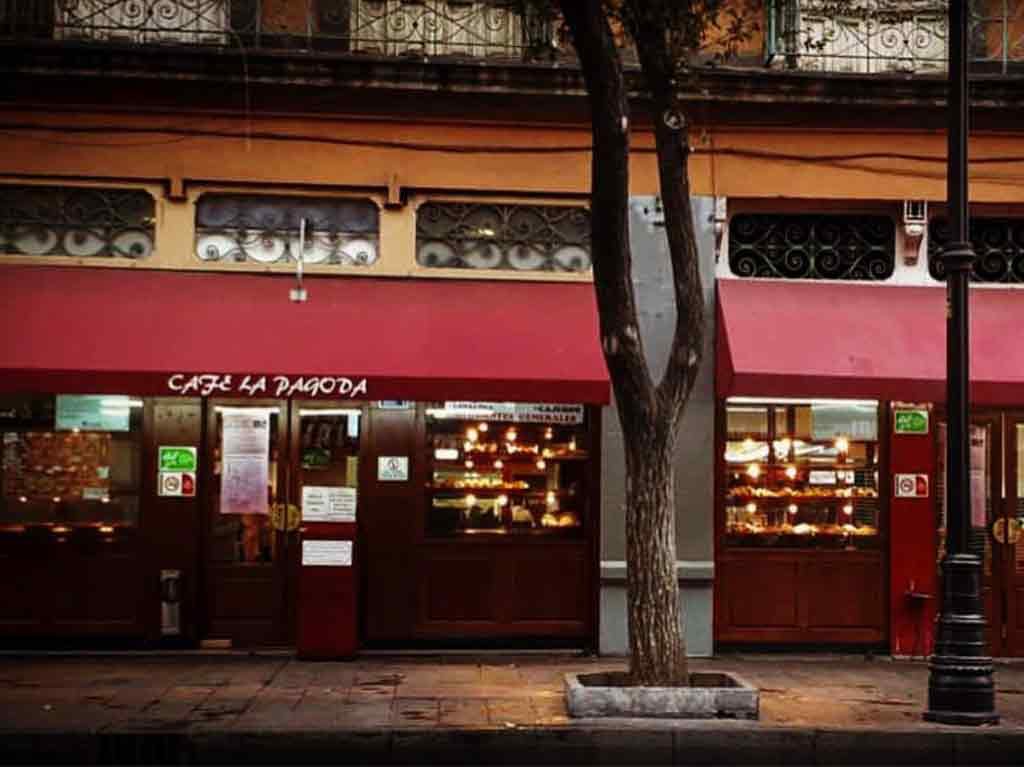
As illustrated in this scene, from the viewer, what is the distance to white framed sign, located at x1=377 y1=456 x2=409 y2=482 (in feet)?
47.6

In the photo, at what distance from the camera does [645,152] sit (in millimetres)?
14492

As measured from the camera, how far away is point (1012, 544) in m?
14.8

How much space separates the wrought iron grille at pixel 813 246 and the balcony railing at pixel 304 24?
2.82 m

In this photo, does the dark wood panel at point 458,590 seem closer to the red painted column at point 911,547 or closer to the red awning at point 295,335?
the red awning at point 295,335

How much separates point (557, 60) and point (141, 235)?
4.49 metres

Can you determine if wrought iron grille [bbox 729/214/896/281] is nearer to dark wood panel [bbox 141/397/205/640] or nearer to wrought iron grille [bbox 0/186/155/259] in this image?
dark wood panel [bbox 141/397/205/640]

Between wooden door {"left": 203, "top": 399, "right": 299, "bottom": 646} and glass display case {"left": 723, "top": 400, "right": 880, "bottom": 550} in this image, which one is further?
glass display case {"left": 723, "top": 400, "right": 880, "bottom": 550}

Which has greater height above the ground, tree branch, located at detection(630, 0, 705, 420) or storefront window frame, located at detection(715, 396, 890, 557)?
tree branch, located at detection(630, 0, 705, 420)

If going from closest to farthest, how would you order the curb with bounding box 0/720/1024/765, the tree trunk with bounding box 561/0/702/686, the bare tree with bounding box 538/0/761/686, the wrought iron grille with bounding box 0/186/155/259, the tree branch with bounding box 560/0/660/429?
the curb with bounding box 0/720/1024/765
the tree branch with bounding box 560/0/660/429
the bare tree with bounding box 538/0/761/686
the tree trunk with bounding box 561/0/702/686
the wrought iron grille with bounding box 0/186/155/259

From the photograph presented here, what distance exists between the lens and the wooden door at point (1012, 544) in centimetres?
1477

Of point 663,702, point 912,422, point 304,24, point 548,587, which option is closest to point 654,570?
point 663,702

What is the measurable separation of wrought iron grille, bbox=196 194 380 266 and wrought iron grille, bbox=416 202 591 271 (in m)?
0.59

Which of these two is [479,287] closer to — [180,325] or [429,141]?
[429,141]

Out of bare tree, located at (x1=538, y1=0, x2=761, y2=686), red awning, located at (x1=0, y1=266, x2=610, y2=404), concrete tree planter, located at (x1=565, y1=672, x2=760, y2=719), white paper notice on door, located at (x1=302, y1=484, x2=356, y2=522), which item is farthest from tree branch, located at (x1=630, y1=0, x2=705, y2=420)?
white paper notice on door, located at (x1=302, y1=484, x2=356, y2=522)
